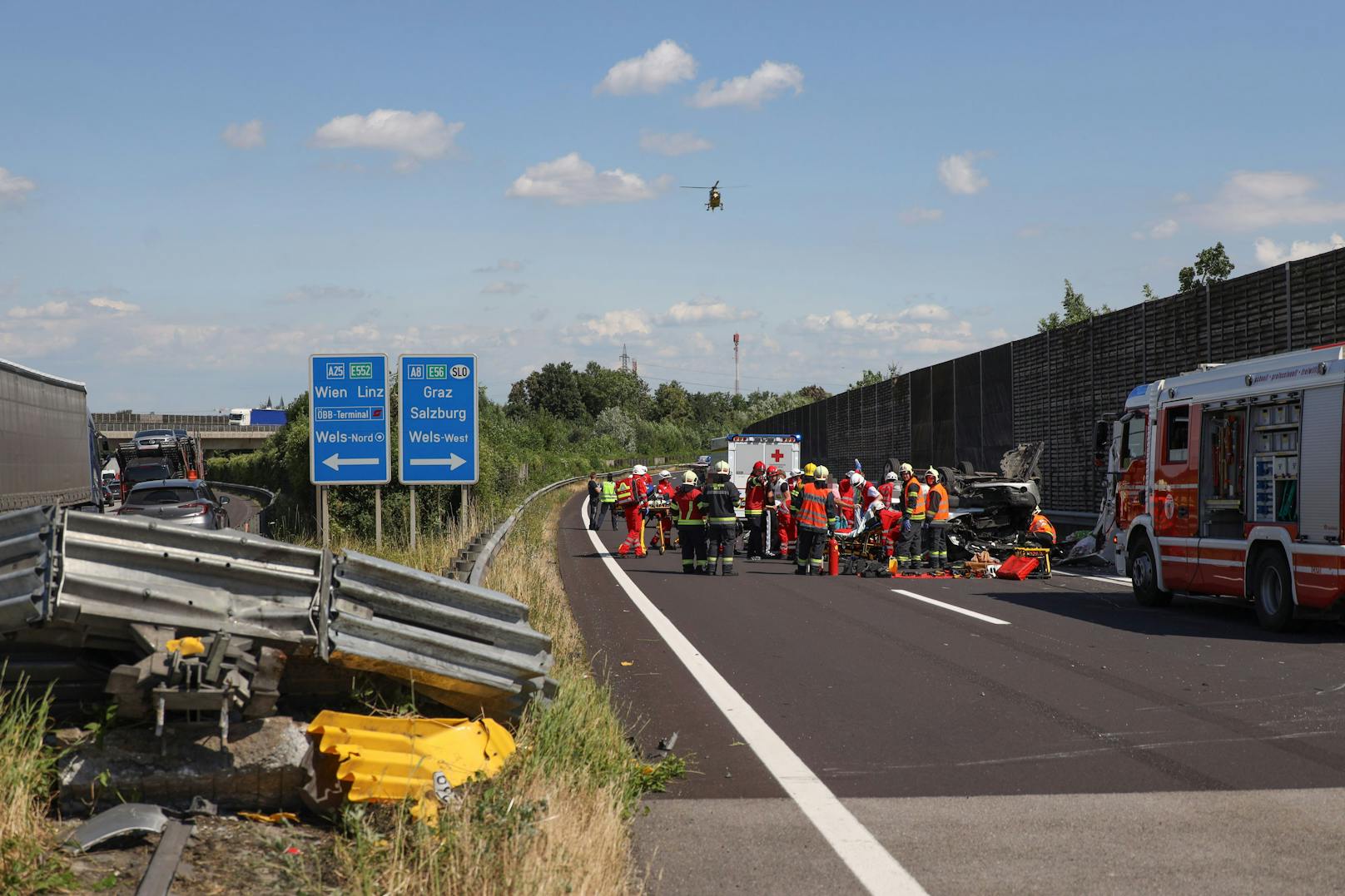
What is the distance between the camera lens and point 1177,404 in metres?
15.7

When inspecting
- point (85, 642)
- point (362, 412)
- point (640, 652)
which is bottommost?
point (640, 652)

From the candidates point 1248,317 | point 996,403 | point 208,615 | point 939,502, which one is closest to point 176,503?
point 939,502

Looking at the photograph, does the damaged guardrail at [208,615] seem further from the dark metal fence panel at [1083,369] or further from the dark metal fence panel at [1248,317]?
the dark metal fence panel at [1248,317]

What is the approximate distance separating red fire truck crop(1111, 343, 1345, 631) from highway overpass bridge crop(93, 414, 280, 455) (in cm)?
7252

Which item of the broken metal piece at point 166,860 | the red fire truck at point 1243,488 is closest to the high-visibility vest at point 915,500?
the red fire truck at point 1243,488

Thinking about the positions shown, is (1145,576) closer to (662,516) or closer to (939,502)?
(939,502)

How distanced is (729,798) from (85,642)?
314 centimetres

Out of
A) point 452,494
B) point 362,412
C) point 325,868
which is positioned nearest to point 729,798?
point 325,868

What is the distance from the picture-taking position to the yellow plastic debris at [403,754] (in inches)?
226

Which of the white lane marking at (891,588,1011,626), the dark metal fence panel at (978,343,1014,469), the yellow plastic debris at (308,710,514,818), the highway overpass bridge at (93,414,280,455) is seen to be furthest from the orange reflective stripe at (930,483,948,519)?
the highway overpass bridge at (93,414,280,455)

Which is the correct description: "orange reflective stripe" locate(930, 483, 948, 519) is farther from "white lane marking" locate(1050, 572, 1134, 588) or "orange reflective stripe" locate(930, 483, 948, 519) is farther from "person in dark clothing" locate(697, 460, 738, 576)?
"person in dark clothing" locate(697, 460, 738, 576)

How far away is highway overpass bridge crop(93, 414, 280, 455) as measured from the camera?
82.5 metres

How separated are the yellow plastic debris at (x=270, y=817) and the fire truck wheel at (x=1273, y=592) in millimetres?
10450

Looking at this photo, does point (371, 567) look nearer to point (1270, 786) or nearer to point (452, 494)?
point (1270, 786)
